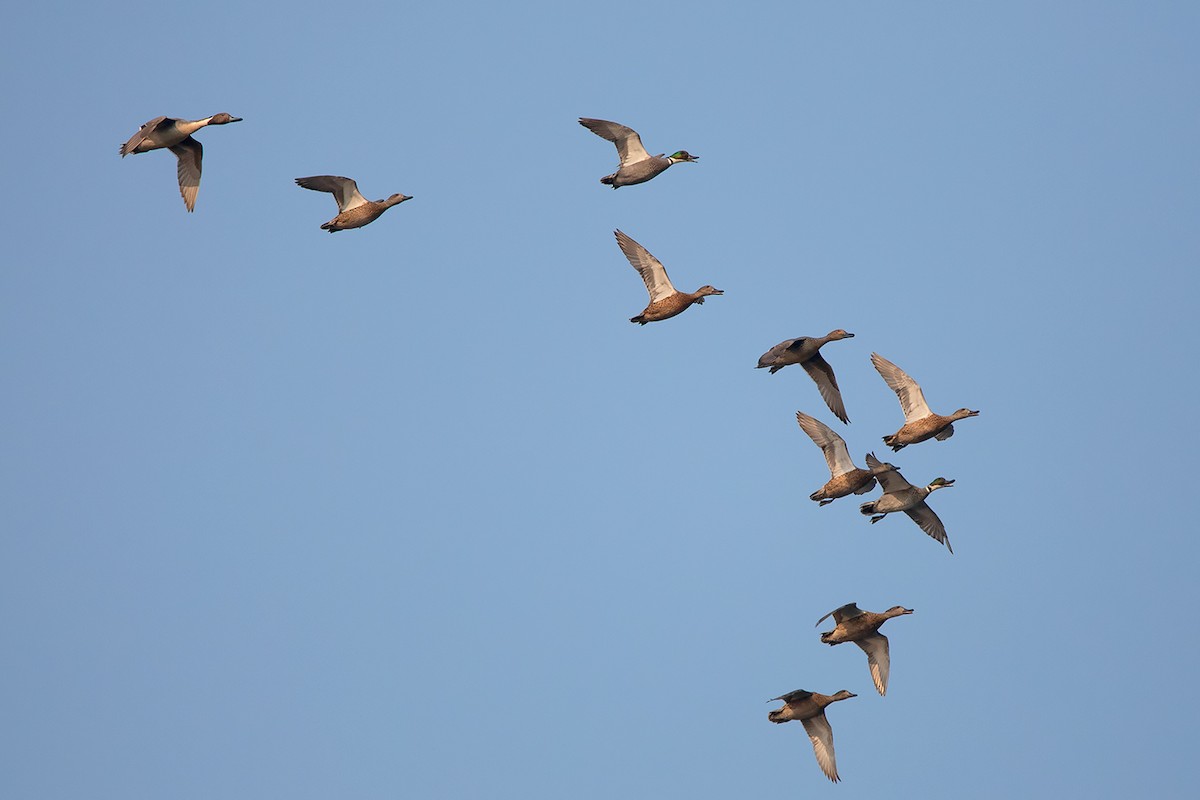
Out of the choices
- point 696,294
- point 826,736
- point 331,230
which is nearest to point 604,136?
point 696,294

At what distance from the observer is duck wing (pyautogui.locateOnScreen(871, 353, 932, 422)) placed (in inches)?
1367

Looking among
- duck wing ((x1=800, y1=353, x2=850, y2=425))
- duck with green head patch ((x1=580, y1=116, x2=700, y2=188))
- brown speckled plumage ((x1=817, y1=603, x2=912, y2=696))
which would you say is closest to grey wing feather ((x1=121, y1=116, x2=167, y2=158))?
duck with green head patch ((x1=580, y1=116, x2=700, y2=188))

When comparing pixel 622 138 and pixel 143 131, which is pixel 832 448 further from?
pixel 143 131

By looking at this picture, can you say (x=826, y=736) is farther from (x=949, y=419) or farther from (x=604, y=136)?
(x=604, y=136)

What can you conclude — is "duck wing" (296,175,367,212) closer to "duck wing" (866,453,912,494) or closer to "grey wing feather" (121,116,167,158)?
"grey wing feather" (121,116,167,158)

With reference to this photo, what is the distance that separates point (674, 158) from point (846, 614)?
1193 cm

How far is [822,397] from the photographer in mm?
37125

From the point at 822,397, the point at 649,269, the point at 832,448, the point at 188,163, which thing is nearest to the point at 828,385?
the point at 822,397

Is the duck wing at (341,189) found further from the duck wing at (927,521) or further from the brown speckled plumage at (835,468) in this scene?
the duck wing at (927,521)

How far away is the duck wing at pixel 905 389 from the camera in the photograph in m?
34.7

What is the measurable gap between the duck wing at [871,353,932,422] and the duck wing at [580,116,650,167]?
7.86 metres

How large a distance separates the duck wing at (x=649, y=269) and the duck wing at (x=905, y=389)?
5244mm

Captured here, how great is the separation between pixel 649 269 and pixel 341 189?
7.64 meters

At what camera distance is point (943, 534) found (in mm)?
36094
